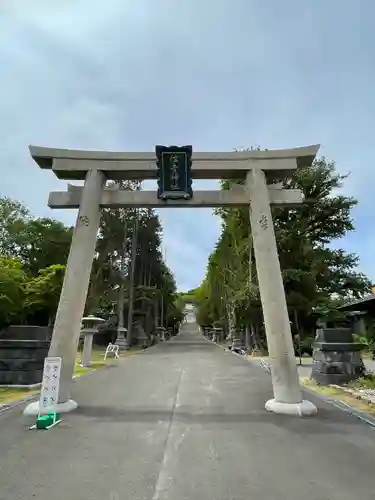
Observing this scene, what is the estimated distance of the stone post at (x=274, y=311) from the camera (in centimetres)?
746

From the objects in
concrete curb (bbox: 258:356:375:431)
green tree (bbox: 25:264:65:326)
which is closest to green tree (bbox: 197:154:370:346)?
green tree (bbox: 25:264:65:326)

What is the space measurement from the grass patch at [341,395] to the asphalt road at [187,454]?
64cm

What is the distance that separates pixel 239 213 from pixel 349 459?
23.6 m

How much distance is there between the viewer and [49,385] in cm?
697

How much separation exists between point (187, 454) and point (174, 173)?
5.37 m

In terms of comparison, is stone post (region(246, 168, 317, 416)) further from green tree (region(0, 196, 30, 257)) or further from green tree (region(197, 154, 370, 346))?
green tree (region(0, 196, 30, 257))

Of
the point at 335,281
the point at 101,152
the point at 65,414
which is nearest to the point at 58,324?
the point at 65,414

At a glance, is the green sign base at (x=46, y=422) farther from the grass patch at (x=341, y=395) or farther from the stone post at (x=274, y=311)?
the grass patch at (x=341, y=395)

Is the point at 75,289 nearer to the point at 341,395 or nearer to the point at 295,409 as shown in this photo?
the point at 295,409

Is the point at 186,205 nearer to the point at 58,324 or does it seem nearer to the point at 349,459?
the point at 58,324

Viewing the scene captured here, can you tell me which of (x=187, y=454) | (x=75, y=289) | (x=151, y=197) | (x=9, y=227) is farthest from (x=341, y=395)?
(x=9, y=227)

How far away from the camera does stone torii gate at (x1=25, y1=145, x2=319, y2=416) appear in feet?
25.9

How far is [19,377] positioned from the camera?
1095 centimetres

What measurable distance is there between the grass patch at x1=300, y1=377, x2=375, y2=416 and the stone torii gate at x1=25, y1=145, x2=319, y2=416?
89.3 inches
